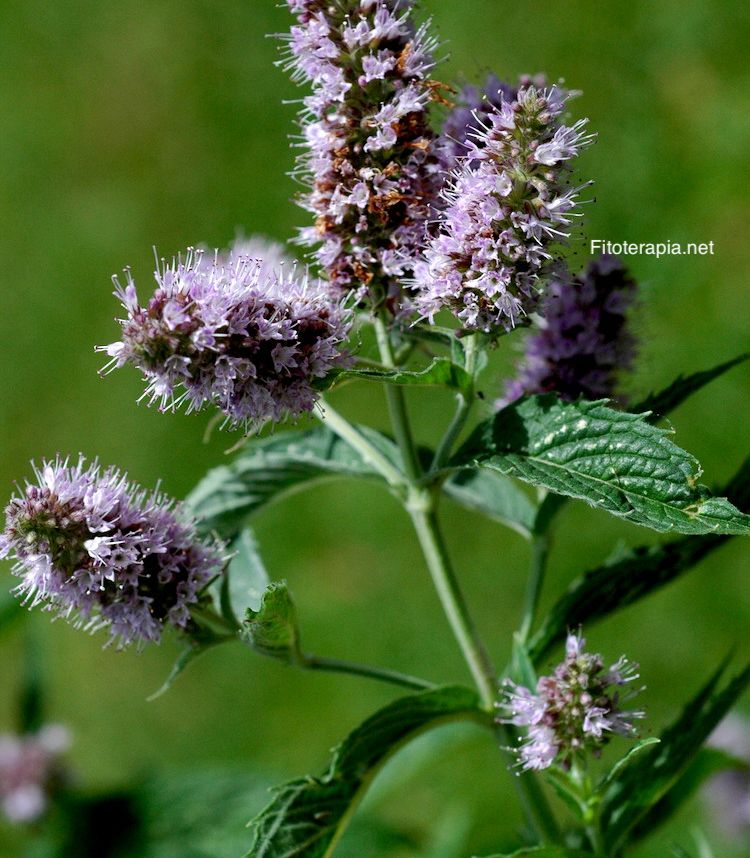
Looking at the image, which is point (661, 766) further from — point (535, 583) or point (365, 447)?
point (365, 447)

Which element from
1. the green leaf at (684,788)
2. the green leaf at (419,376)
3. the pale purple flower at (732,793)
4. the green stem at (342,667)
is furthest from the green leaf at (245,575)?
the pale purple flower at (732,793)

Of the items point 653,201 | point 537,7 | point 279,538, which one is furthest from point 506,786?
point 537,7

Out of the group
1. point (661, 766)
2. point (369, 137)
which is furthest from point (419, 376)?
point (661, 766)

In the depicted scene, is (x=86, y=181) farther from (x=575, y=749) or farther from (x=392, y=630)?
(x=575, y=749)

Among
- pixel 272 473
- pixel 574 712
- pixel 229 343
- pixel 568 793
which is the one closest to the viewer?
pixel 229 343

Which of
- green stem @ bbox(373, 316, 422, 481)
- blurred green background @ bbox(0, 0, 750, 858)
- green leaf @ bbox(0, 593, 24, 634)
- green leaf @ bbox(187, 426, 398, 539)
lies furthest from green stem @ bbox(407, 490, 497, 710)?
blurred green background @ bbox(0, 0, 750, 858)

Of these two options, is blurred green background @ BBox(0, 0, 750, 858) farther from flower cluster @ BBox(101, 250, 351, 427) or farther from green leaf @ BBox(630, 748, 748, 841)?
flower cluster @ BBox(101, 250, 351, 427)

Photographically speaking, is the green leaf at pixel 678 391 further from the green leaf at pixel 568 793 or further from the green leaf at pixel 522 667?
the green leaf at pixel 568 793
